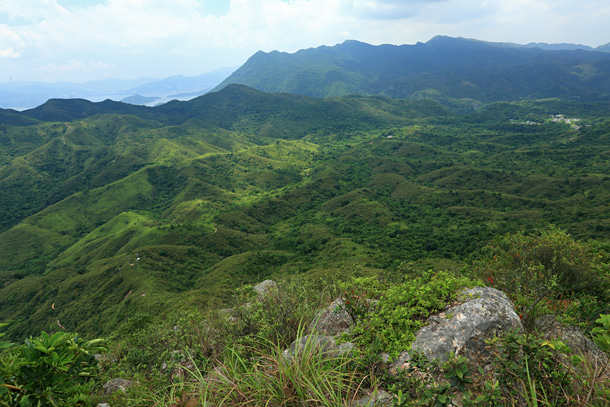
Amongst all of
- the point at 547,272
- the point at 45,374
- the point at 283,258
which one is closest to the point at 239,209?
the point at 283,258

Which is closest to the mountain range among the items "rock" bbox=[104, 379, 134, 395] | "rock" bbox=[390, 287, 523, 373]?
"rock" bbox=[104, 379, 134, 395]

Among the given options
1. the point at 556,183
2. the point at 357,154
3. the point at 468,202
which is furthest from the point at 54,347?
the point at 357,154

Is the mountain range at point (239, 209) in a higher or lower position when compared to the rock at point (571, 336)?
lower

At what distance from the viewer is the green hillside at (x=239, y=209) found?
63750 mm

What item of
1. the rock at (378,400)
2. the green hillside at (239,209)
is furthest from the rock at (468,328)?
the green hillside at (239,209)

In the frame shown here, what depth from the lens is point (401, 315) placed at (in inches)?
222

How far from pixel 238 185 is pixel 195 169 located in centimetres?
2590

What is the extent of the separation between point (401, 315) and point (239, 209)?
10971 cm

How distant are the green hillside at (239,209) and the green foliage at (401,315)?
3993cm

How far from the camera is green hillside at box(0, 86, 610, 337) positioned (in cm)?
6375

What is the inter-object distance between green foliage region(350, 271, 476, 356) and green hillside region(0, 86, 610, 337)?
39.9 meters

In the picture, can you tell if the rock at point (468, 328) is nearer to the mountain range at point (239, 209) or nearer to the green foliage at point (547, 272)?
the green foliage at point (547, 272)

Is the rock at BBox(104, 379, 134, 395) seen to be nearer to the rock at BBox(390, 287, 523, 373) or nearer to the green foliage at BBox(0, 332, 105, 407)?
the green foliage at BBox(0, 332, 105, 407)

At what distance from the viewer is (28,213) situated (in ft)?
450
